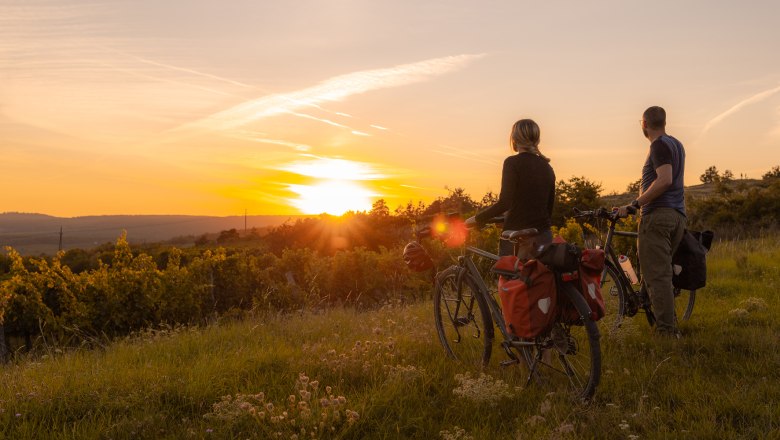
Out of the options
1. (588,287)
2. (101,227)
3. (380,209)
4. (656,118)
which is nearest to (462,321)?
(588,287)

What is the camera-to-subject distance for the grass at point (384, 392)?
4.10m

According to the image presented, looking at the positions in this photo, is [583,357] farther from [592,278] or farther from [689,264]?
[689,264]

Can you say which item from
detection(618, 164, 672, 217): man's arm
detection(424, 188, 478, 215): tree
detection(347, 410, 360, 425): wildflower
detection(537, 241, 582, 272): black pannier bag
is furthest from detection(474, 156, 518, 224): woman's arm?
detection(424, 188, 478, 215): tree

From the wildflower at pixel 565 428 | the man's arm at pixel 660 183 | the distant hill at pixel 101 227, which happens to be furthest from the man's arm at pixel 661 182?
the distant hill at pixel 101 227

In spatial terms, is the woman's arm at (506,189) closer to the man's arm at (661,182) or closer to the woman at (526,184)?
the woman at (526,184)

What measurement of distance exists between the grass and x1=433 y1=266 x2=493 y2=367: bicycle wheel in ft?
0.64

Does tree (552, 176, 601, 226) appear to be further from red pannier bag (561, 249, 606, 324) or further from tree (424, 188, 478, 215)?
red pannier bag (561, 249, 606, 324)

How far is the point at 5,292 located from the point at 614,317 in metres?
9.13

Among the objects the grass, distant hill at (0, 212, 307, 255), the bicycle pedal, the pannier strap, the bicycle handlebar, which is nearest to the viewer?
the grass

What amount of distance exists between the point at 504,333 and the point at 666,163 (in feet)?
7.89

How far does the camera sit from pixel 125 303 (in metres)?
10.3

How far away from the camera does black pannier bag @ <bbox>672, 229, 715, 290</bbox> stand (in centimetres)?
624

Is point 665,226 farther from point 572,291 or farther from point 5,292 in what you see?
point 5,292

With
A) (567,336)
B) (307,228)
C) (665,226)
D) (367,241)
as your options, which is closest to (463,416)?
(567,336)
